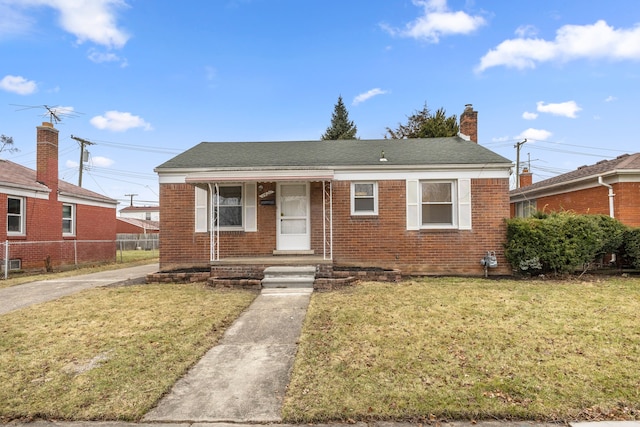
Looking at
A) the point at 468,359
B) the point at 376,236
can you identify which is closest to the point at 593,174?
the point at 376,236

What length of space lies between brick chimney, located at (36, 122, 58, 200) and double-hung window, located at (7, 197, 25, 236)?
146 cm

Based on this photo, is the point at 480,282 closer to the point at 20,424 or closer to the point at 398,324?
the point at 398,324

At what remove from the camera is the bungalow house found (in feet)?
44.1

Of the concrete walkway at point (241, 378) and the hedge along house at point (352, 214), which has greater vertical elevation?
the hedge along house at point (352, 214)

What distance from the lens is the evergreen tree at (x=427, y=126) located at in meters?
23.8

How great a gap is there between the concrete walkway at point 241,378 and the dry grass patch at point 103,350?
0.62ft

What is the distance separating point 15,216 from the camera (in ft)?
44.9

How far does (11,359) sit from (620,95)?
20.5m

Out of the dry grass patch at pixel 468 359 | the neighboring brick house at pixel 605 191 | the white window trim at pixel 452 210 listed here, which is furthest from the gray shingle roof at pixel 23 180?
the neighboring brick house at pixel 605 191

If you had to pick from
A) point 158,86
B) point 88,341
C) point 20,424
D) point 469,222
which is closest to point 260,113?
point 158,86

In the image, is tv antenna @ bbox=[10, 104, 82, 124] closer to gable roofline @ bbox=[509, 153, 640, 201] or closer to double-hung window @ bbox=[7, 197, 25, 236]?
double-hung window @ bbox=[7, 197, 25, 236]

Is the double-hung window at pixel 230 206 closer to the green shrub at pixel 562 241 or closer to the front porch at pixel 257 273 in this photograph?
the front porch at pixel 257 273

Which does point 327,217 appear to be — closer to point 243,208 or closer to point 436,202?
point 243,208

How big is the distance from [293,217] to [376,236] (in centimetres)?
267
